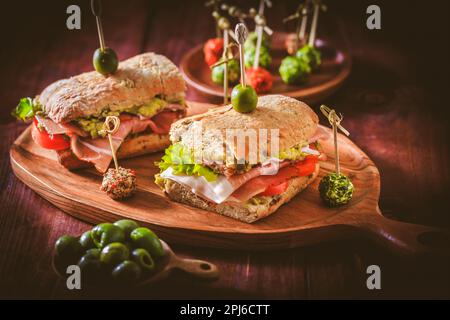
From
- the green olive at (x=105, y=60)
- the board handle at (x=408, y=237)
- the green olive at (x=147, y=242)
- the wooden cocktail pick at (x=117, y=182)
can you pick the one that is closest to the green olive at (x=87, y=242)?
the green olive at (x=147, y=242)

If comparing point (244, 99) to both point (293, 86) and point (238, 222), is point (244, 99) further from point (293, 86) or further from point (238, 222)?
point (293, 86)

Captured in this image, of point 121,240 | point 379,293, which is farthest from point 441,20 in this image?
point 121,240

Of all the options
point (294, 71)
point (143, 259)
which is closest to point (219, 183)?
point (143, 259)

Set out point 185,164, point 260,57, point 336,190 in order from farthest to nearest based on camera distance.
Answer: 1. point 260,57
2. point 185,164
3. point 336,190

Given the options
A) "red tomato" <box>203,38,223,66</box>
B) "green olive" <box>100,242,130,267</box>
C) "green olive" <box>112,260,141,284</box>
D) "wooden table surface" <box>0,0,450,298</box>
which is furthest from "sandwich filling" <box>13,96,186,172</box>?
"green olive" <box>112,260,141,284</box>

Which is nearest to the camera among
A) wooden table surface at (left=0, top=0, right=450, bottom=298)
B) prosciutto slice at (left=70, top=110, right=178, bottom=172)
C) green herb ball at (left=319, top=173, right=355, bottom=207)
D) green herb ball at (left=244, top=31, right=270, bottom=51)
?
wooden table surface at (left=0, top=0, right=450, bottom=298)

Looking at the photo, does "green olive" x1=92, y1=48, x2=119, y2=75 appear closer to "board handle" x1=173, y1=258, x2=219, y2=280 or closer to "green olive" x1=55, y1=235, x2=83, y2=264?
"green olive" x1=55, y1=235, x2=83, y2=264
